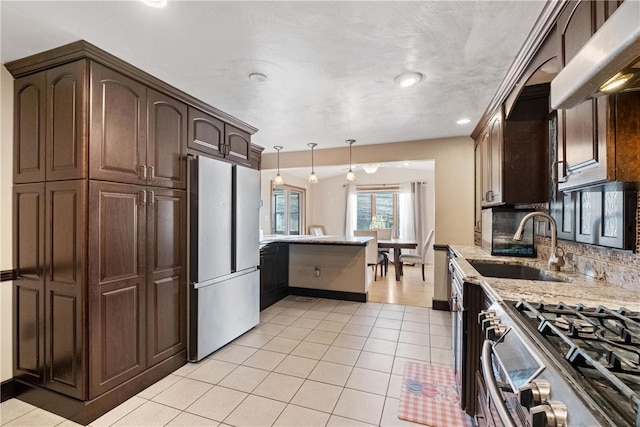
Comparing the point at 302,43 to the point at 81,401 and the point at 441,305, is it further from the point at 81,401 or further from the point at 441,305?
the point at 441,305

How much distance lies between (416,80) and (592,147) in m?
1.36

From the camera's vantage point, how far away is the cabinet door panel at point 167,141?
84.4 inches

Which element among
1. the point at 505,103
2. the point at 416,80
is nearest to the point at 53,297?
the point at 416,80

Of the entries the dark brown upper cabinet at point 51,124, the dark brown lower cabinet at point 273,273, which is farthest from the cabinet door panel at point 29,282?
the dark brown lower cabinet at point 273,273

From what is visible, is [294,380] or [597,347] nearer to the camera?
[597,347]

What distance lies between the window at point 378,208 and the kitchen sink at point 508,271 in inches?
207

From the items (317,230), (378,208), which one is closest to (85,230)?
(317,230)

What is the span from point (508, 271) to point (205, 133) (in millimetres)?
2821

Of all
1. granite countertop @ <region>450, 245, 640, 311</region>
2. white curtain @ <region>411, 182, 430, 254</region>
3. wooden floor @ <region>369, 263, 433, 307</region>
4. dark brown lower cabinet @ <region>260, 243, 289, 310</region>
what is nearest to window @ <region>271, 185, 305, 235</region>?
dark brown lower cabinet @ <region>260, 243, 289, 310</region>

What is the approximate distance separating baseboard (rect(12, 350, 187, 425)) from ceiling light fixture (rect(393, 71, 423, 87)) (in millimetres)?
2787

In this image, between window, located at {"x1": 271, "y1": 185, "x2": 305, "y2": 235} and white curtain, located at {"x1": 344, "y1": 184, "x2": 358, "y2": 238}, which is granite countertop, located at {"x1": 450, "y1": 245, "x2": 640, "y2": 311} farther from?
white curtain, located at {"x1": 344, "y1": 184, "x2": 358, "y2": 238}

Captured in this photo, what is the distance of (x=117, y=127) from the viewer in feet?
6.23

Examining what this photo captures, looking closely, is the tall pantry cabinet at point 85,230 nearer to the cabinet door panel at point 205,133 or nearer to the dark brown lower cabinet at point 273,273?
the cabinet door panel at point 205,133

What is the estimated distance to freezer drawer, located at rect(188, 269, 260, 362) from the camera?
95.0 inches
